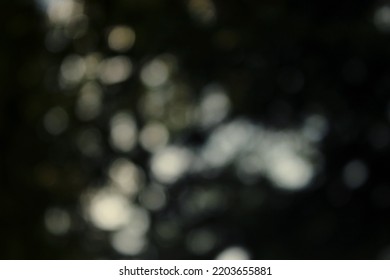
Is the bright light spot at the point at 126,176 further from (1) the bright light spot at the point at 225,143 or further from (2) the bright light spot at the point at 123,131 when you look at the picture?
(1) the bright light spot at the point at 225,143

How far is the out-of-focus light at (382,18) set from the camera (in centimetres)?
255

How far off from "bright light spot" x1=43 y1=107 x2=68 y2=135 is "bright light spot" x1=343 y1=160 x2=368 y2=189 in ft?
2.57

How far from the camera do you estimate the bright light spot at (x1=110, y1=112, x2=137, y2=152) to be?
107 inches

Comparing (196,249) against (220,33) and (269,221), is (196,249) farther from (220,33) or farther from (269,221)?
(220,33)

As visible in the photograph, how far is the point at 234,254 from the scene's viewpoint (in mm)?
2557

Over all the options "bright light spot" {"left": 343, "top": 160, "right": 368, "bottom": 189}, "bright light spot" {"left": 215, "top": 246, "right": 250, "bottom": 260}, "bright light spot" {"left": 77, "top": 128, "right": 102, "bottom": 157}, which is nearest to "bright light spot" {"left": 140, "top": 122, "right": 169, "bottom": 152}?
"bright light spot" {"left": 77, "top": 128, "right": 102, "bottom": 157}

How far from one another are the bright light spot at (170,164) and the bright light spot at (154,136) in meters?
0.02

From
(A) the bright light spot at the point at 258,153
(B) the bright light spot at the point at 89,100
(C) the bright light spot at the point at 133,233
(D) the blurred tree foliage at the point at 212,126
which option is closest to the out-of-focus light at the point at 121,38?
(D) the blurred tree foliage at the point at 212,126

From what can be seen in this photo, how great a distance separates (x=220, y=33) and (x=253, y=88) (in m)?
0.17

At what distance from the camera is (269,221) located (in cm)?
259

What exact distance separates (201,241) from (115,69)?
0.52 metres

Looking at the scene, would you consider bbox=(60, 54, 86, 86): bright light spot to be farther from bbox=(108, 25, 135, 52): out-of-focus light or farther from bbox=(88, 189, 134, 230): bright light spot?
bbox=(88, 189, 134, 230): bright light spot
